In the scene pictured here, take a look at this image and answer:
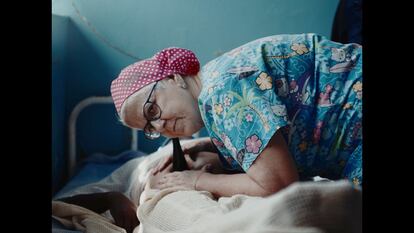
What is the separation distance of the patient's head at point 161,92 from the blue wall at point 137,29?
27 mm

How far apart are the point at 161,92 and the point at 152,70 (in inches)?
1.9

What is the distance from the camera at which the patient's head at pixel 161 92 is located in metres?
1.07

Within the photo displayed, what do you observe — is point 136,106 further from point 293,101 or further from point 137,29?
point 293,101

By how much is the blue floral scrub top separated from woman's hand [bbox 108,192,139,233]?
0.70 ft

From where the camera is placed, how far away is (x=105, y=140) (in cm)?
112

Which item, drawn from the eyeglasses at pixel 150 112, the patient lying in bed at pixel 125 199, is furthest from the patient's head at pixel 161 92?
the patient lying in bed at pixel 125 199

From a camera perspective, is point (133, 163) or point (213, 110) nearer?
point (213, 110)

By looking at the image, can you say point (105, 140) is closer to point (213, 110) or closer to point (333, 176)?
point (213, 110)

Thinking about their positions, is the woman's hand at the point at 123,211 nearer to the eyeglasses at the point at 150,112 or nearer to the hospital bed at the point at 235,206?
the hospital bed at the point at 235,206

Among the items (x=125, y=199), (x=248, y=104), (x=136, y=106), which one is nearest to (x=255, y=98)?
(x=248, y=104)
